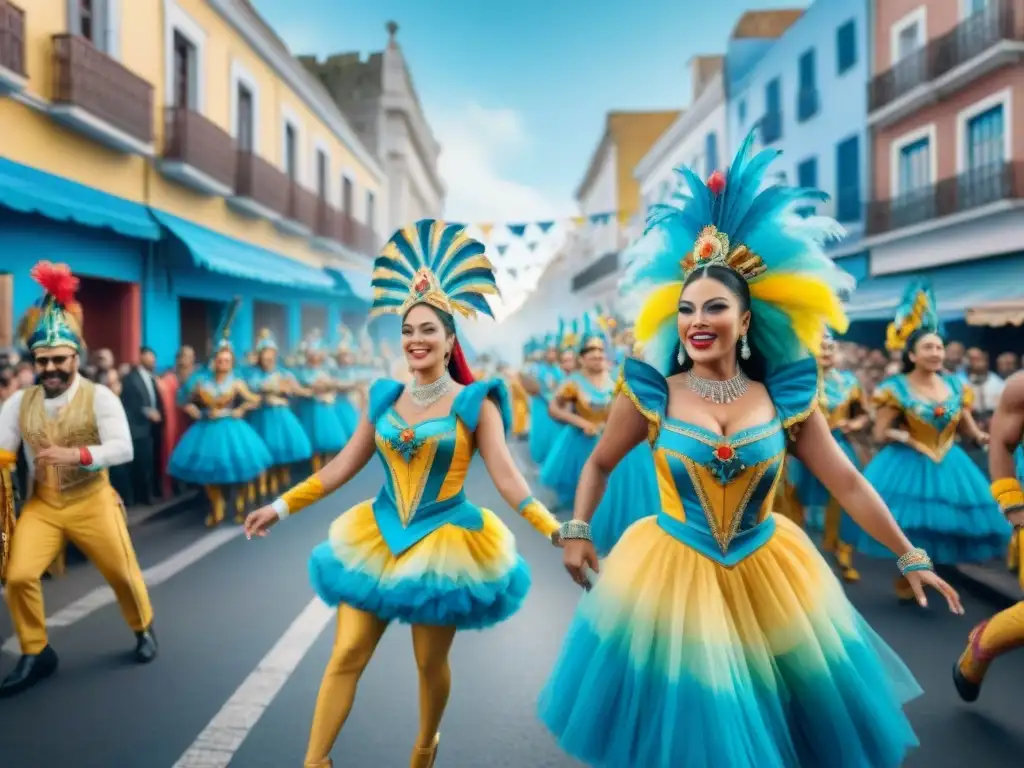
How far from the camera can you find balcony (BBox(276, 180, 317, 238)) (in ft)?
66.5

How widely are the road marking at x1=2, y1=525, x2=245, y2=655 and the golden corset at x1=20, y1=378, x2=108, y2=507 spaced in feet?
3.20

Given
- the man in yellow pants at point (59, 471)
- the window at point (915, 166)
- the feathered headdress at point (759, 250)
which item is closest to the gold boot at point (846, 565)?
the feathered headdress at point (759, 250)

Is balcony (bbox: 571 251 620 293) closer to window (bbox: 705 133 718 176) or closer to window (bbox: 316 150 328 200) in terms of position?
window (bbox: 705 133 718 176)

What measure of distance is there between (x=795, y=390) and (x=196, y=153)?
13313mm

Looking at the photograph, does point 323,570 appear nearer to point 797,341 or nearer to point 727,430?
point 727,430

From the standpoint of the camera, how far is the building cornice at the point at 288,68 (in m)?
17.5

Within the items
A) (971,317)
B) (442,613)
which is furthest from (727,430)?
(971,317)

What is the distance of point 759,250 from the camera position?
3.29m

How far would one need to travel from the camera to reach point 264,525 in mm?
3701

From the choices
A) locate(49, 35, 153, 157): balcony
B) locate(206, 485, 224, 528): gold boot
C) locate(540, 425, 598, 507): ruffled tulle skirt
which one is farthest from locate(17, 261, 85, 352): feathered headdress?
locate(49, 35, 153, 157): balcony

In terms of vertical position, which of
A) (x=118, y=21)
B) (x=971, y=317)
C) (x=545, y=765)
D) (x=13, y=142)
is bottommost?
(x=545, y=765)

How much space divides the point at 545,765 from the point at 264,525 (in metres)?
1.64

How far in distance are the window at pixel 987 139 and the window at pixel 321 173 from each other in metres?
17.1

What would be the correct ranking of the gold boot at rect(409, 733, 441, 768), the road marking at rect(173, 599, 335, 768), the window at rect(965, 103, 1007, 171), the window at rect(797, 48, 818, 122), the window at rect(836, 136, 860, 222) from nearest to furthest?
1. the gold boot at rect(409, 733, 441, 768)
2. the road marking at rect(173, 599, 335, 768)
3. the window at rect(965, 103, 1007, 171)
4. the window at rect(836, 136, 860, 222)
5. the window at rect(797, 48, 818, 122)
